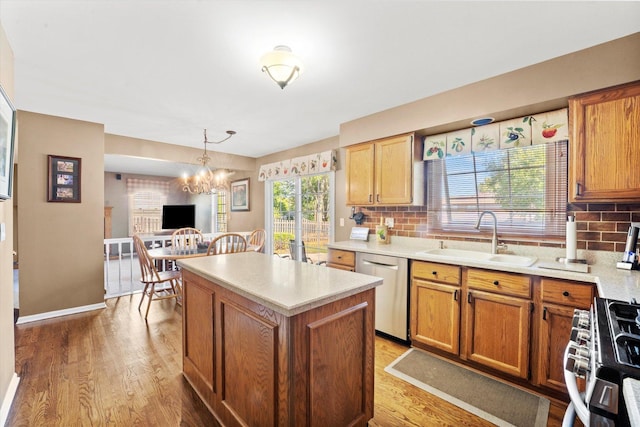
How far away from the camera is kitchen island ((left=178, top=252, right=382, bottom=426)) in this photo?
4.06 ft

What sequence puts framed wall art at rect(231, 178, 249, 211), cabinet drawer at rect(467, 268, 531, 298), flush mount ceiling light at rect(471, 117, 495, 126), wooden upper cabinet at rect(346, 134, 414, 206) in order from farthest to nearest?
framed wall art at rect(231, 178, 249, 211), wooden upper cabinet at rect(346, 134, 414, 206), flush mount ceiling light at rect(471, 117, 495, 126), cabinet drawer at rect(467, 268, 531, 298)

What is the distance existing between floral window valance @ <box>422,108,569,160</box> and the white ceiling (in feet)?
1.51

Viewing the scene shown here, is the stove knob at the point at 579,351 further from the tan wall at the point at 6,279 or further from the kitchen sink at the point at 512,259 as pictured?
the tan wall at the point at 6,279

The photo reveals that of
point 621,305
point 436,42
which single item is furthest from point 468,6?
point 621,305

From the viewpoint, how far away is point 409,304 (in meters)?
2.62

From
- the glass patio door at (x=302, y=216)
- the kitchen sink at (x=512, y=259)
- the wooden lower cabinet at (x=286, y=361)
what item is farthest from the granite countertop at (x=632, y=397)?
the glass patio door at (x=302, y=216)

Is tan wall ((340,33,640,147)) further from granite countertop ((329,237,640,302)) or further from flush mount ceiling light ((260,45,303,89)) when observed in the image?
flush mount ceiling light ((260,45,303,89))

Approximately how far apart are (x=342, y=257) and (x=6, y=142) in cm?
274

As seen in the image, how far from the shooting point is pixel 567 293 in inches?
71.3

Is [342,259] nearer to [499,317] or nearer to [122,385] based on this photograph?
[499,317]

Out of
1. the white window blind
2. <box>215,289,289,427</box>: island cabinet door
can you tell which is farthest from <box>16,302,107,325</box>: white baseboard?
the white window blind

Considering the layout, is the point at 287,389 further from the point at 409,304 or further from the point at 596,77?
the point at 596,77

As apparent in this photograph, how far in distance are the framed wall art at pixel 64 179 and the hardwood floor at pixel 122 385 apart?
4.76 ft

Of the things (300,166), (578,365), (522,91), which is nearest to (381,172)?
(522,91)
